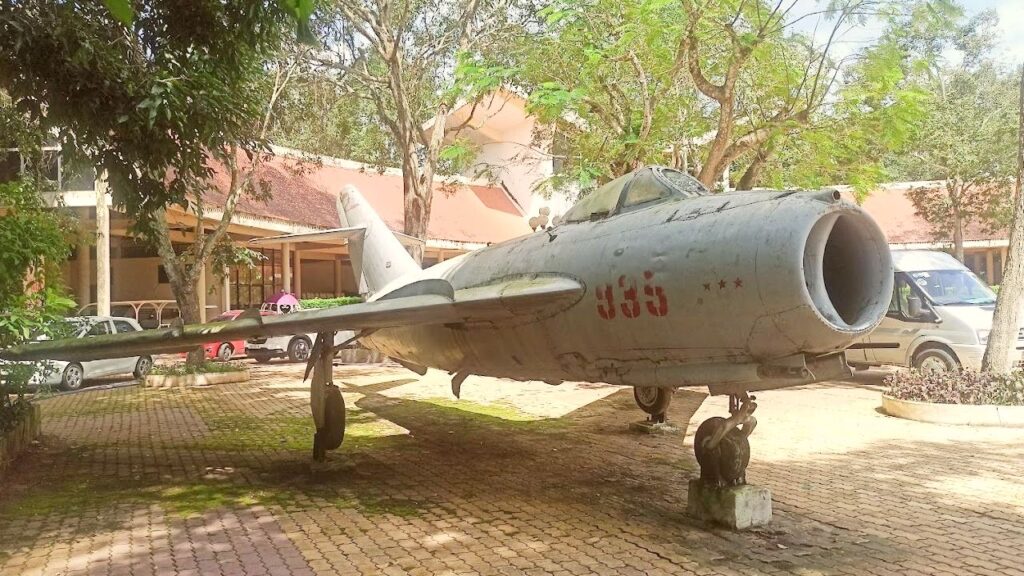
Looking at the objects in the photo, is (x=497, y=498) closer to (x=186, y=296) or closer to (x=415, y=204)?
(x=186, y=296)

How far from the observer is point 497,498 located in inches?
273

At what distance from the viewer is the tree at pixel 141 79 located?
7.54 m

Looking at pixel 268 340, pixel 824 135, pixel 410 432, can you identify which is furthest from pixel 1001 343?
pixel 268 340

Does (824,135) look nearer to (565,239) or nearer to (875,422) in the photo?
(875,422)

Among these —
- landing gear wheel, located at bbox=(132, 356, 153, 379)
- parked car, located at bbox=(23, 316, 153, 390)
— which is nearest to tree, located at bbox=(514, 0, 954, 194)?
parked car, located at bbox=(23, 316, 153, 390)

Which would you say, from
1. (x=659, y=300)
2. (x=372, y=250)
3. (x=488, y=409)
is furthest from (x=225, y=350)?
(x=659, y=300)

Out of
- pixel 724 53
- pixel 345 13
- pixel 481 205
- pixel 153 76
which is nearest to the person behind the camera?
pixel 153 76

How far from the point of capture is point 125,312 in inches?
1209

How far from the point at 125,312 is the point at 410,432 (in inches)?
995

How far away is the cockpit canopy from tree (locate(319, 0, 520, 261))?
1372cm

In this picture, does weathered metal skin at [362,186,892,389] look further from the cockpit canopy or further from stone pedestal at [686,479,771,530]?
stone pedestal at [686,479,771,530]

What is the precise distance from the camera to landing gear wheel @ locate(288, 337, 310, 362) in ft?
80.3

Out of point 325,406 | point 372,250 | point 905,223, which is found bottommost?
point 325,406

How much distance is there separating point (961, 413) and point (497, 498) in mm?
7756
